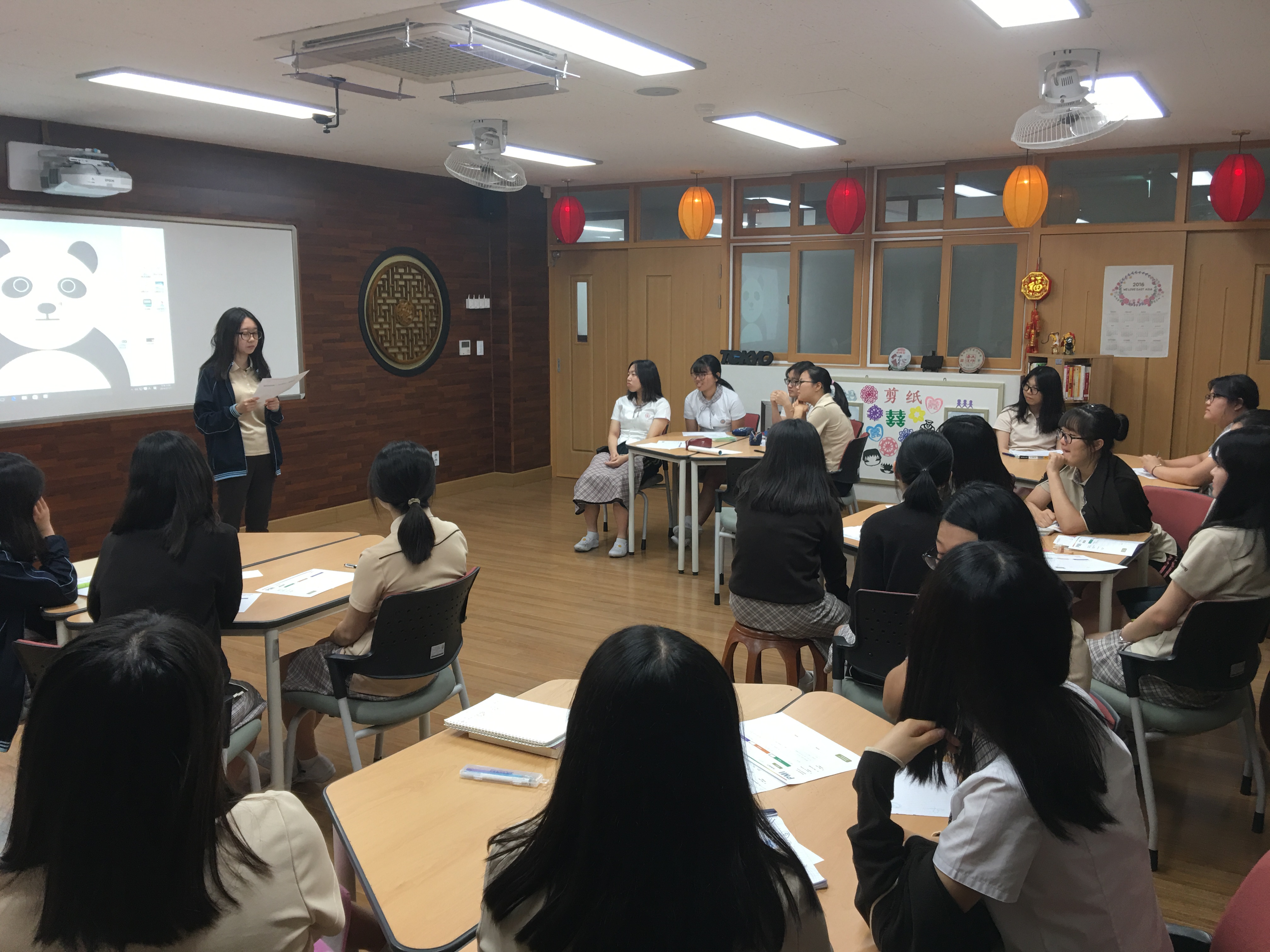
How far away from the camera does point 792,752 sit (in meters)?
1.97

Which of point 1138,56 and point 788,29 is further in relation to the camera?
point 1138,56

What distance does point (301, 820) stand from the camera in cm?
135

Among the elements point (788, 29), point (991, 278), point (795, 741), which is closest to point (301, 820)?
point (795, 741)

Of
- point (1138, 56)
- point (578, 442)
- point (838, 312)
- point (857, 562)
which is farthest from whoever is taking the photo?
point (578, 442)

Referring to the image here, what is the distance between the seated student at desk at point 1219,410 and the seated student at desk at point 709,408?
9.29ft

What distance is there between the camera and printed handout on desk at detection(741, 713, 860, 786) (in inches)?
74.2

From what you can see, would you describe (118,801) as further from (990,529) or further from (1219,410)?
(1219,410)

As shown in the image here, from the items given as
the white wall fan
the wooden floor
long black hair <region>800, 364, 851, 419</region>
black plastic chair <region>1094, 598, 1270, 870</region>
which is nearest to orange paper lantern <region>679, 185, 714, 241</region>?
long black hair <region>800, 364, 851, 419</region>

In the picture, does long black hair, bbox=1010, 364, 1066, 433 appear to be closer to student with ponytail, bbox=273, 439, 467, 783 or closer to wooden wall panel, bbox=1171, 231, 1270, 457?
wooden wall panel, bbox=1171, 231, 1270, 457

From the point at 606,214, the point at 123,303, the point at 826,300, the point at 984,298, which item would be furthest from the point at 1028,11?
the point at 606,214

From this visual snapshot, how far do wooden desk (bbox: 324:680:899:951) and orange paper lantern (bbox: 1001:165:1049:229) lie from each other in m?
4.46

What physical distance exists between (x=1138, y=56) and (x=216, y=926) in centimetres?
467

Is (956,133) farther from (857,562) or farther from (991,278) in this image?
(857,562)

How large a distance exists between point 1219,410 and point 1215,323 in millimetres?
2302
